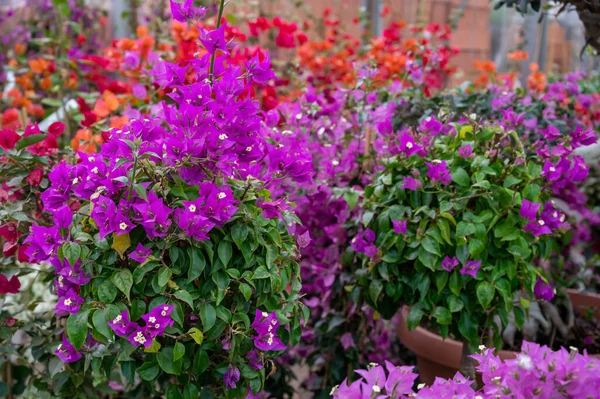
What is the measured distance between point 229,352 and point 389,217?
19.1 inches

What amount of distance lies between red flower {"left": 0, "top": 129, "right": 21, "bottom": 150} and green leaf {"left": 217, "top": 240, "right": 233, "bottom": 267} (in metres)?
0.58

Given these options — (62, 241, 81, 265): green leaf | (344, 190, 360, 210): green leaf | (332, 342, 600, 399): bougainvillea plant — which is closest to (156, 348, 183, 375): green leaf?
(62, 241, 81, 265): green leaf

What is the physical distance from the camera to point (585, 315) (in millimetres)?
2137

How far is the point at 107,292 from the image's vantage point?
1151 millimetres

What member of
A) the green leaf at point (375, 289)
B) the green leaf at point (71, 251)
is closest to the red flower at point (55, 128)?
the green leaf at point (71, 251)

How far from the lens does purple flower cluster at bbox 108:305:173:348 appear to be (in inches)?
43.5

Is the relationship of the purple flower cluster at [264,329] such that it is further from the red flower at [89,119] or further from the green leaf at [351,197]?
the red flower at [89,119]

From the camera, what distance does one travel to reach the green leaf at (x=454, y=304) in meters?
1.42

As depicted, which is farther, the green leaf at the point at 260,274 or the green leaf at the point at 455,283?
the green leaf at the point at 455,283

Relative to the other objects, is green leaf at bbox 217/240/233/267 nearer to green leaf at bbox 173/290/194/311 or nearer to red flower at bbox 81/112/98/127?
green leaf at bbox 173/290/194/311

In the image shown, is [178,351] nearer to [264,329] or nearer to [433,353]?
[264,329]

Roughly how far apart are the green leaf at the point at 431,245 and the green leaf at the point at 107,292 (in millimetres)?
644

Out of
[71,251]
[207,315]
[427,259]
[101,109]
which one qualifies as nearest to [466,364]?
[427,259]

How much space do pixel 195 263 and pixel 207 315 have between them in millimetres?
94
